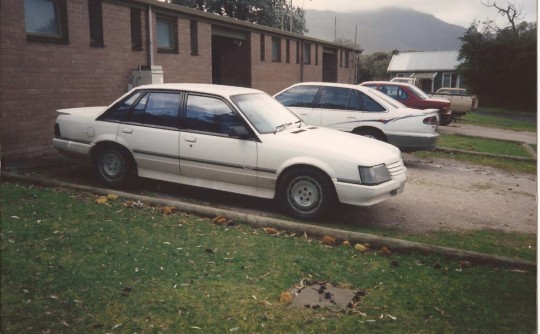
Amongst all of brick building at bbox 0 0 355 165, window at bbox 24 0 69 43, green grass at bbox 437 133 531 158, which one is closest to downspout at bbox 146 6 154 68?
brick building at bbox 0 0 355 165

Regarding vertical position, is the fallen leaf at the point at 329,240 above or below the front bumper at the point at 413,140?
below

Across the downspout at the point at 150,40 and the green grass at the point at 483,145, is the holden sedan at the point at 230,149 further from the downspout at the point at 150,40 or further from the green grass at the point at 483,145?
the green grass at the point at 483,145

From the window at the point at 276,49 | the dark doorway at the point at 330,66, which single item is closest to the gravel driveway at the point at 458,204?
the window at the point at 276,49

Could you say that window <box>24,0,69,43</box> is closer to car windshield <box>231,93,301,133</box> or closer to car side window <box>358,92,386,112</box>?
car windshield <box>231,93,301,133</box>

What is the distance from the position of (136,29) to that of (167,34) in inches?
64.4

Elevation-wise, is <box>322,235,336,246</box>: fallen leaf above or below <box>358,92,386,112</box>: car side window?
below

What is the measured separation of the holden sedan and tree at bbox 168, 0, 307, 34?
30296 mm

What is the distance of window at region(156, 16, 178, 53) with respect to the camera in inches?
543

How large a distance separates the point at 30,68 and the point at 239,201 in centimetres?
515

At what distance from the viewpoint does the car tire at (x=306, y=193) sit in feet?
19.0

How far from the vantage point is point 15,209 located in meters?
5.20

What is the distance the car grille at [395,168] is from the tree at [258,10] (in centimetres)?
3168

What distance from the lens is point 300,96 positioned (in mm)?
10336

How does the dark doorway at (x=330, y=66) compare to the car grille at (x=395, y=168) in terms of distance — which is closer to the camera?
the car grille at (x=395, y=168)
